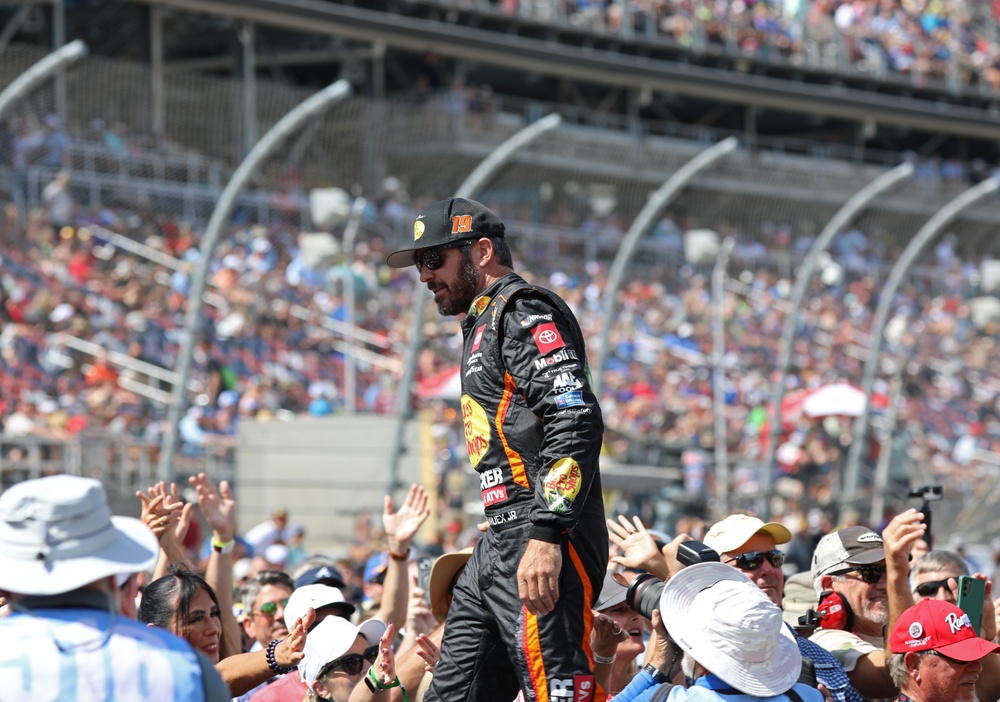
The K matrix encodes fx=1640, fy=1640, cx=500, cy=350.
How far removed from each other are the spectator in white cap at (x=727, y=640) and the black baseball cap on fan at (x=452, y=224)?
1.20 metres

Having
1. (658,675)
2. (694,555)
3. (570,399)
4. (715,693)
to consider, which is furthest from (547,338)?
(715,693)

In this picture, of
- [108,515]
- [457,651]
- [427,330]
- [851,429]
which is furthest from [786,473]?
[108,515]

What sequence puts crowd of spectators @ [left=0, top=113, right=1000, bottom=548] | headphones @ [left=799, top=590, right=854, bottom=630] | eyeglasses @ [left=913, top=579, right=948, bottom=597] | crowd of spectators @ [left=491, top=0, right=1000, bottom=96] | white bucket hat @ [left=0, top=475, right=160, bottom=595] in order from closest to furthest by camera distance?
white bucket hat @ [left=0, top=475, right=160, bottom=595] → headphones @ [left=799, top=590, right=854, bottom=630] → eyeglasses @ [left=913, top=579, right=948, bottom=597] → crowd of spectators @ [left=0, top=113, right=1000, bottom=548] → crowd of spectators @ [left=491, top=0, right=1000, bottom=96]

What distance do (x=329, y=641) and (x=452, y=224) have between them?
4.26ft

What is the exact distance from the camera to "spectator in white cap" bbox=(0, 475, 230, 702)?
9.50 feet

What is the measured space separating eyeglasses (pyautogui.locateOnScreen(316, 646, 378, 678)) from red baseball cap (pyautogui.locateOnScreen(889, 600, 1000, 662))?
155 centimetres

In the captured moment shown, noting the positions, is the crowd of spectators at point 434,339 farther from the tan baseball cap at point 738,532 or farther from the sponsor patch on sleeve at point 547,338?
the sponsor patch on sleeve at point 547,338

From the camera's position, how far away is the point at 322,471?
43.6ft

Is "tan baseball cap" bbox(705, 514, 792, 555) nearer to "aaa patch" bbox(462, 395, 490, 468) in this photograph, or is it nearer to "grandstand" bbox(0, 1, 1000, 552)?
"aaa patch" bbox(462, 395, 490, 468)

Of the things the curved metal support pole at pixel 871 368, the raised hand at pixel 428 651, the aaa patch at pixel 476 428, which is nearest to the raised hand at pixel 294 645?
the raised hand at pixel 428 651

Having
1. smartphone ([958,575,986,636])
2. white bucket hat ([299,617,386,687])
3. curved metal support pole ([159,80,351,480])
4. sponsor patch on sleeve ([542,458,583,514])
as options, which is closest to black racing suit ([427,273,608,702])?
sponsor patch on sleeve ([542,458,583,514])

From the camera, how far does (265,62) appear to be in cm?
2778

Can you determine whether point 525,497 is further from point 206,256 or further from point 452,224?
point 206,256

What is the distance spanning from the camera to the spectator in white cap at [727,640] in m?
3.74
